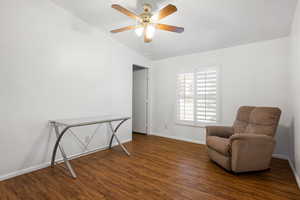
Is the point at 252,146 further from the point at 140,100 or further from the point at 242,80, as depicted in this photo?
the point at 140,100

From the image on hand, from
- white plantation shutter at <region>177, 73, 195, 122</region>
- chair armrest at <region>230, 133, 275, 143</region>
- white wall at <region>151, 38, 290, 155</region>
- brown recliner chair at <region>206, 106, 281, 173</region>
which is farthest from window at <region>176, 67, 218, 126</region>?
chair armrest at <region>230, 133, 275, 143</region>

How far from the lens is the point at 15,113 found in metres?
2.24

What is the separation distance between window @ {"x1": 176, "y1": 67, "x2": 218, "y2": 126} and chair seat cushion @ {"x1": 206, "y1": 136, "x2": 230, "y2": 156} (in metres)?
1.10

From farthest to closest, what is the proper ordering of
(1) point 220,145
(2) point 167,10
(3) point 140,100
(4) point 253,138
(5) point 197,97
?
(3) point 140,100 → (5) point 197,97 → (1) point 220,145 → (4) point 253,138 → (2) point 167,10

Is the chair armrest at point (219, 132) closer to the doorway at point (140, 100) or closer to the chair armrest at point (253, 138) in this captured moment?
the chair armrest at point (253, 138)

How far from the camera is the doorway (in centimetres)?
486

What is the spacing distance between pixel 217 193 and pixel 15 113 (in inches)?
117

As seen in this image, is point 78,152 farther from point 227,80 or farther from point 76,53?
point 227,80

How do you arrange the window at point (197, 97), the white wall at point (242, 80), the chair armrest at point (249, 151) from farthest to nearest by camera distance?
the window at point (197, 97) < the white wall at point (242, 80) < the chair armrest at point (249, 151)

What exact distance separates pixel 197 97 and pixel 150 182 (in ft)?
8.06

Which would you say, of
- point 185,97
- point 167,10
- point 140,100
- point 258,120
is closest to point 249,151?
point 258,120

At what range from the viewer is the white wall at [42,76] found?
2182 mm

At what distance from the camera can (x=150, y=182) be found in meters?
2.09

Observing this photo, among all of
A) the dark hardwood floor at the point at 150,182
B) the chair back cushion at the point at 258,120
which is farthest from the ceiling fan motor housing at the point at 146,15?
the chair back cushion at the point at 258,120
